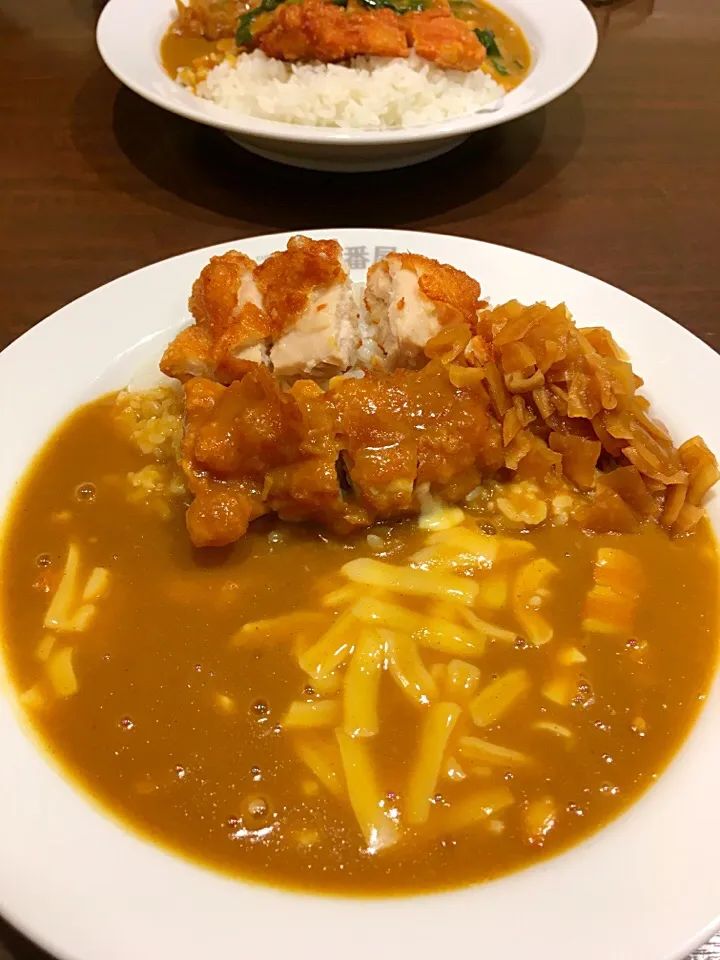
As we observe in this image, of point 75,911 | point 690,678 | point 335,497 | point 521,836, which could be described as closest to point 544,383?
point 335,497

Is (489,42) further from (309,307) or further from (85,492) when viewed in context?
(85,492)

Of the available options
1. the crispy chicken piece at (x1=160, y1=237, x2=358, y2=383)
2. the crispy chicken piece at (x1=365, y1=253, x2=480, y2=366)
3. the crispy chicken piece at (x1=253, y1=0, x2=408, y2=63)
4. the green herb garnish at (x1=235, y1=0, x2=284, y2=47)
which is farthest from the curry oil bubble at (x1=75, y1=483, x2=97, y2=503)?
the green herb garnish at (x1=235, y1=0, x2=284, y2=47)

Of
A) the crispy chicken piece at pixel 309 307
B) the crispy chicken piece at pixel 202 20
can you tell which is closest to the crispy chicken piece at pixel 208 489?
the crispy chicken piece at pixel 309 307

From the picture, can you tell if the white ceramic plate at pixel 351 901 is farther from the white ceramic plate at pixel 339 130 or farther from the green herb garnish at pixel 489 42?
the green herb garnish at pixel 489 42

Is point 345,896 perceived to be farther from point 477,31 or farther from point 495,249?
point 477,31

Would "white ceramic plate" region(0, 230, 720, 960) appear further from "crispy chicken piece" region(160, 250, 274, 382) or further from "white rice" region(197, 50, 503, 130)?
"white rice" region(197, 50, 503, 130)

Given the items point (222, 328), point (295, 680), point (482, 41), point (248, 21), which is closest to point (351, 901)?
point (295, 680)

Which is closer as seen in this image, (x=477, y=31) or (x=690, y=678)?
(x=690, y=678)
